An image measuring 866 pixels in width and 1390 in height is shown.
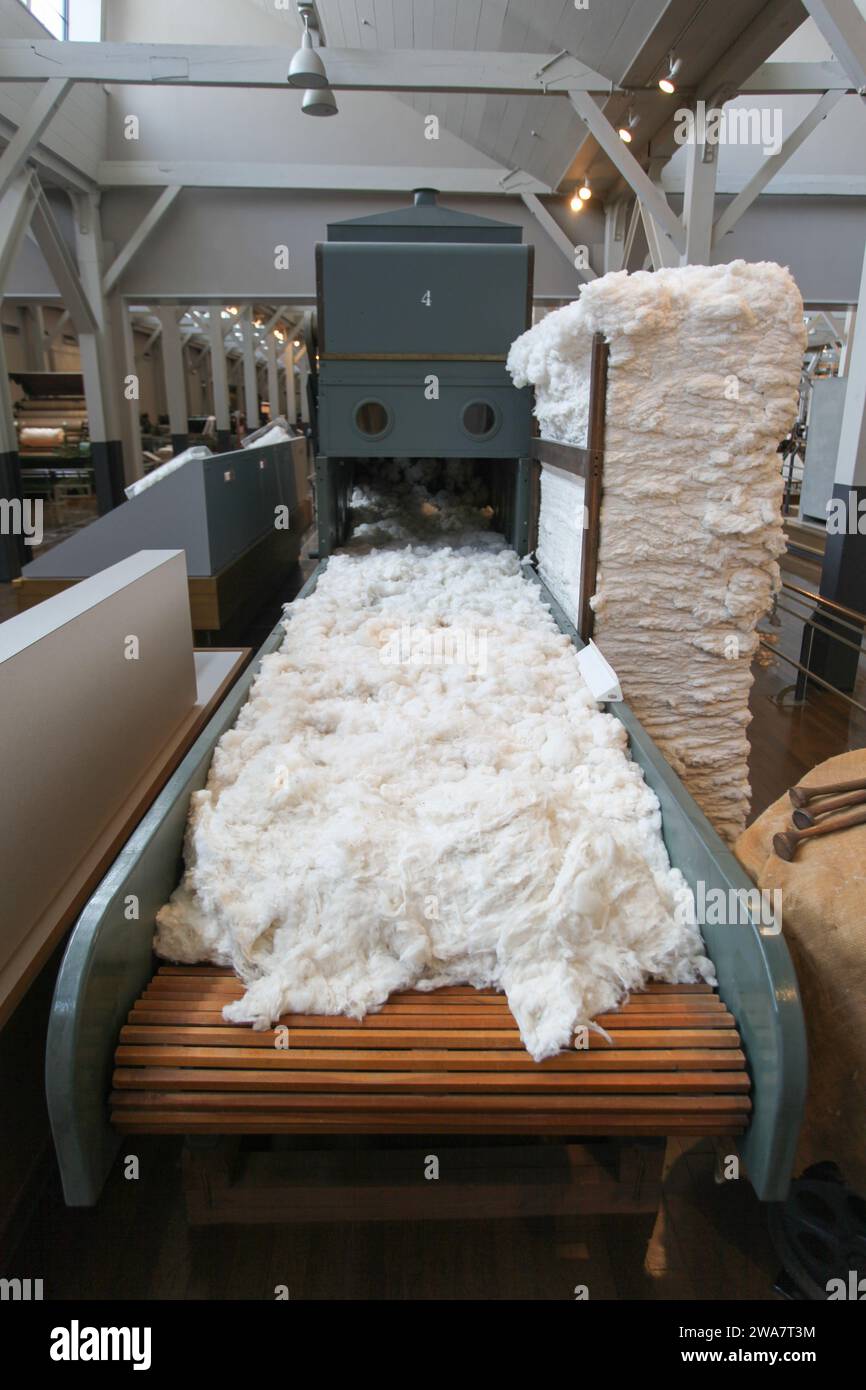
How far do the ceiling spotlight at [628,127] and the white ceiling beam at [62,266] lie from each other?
19.7 feet

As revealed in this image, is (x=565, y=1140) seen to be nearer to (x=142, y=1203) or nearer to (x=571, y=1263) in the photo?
(x=571, y=1263)

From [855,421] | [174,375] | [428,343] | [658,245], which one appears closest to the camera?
[428,343]

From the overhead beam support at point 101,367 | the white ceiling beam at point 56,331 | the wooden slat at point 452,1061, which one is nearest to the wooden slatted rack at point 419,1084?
the wooden slat at point 452,1061

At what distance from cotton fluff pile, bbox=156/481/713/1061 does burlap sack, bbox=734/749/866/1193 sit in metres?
0.28

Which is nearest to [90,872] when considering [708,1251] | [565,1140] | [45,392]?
[565,1140]

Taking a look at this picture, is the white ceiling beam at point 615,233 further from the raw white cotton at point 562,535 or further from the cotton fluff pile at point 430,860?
the cotton fluff pile at point 430,860

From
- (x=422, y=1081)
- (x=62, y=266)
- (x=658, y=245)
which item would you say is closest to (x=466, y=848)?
(x=422, y=1081)

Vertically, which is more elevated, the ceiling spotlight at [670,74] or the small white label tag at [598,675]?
the ceiling spotlight at [670,74]

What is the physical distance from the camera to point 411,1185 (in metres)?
1.96

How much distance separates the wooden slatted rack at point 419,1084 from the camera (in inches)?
63.9

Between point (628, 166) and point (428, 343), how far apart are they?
147 inches

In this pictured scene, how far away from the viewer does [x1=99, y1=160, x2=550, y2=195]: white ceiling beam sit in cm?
1098

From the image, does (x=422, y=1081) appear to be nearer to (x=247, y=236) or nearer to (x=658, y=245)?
A: (x=658, y=245)

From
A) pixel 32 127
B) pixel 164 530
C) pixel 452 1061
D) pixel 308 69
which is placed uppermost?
pixel 32 127
